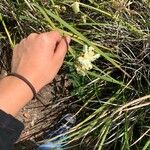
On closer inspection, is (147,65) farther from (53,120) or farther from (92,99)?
(53,120)

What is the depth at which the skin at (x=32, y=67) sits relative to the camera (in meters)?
1.12

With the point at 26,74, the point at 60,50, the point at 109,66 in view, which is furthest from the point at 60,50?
the point at 109,66

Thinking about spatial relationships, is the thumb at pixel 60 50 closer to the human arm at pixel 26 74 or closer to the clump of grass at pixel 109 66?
the human arm at pixel 26 74

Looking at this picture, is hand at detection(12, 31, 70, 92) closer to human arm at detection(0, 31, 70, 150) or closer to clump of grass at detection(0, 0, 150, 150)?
human arm at detection(0, 31, 70, 150)

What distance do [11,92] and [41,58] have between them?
0.36ft

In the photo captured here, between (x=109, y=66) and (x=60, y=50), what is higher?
(x=60, y=50)

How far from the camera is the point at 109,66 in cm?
158

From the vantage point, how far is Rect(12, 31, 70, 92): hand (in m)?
1.13

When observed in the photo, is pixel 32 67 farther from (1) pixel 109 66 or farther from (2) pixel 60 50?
(1) pixel 109 66

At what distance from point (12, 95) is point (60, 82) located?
0.63 metres

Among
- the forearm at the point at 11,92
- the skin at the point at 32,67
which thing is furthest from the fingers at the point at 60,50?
the forearm at the point at 11,92

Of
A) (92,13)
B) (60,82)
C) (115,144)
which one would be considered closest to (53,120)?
(60,82)

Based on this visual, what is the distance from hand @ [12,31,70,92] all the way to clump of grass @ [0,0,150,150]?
10.5 inches

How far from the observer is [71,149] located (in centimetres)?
162
